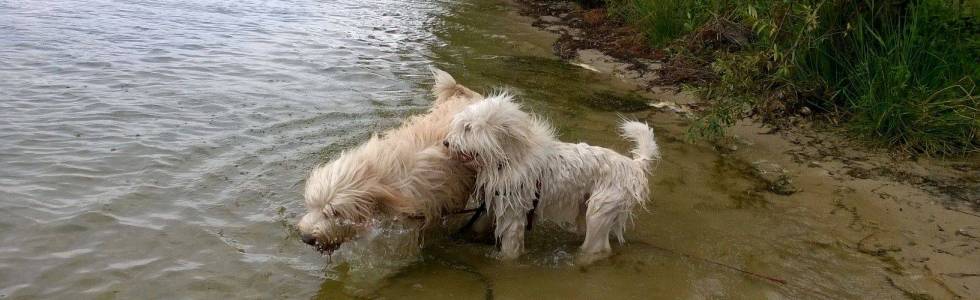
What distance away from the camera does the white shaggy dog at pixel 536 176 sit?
13.0 feet

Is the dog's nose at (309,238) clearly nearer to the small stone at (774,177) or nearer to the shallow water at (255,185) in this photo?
the shallow water at (255,185)

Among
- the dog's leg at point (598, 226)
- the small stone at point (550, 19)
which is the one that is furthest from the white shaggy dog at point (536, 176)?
the small stone at point (550, 19)

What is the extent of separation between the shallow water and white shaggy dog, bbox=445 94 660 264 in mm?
221

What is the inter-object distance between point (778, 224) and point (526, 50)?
21.6ft

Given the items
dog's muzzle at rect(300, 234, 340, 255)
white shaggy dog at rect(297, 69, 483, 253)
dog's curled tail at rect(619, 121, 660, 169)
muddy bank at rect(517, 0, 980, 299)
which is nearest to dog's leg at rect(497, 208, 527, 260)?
white shaggy dog at rect(297, 69, 483, 253)

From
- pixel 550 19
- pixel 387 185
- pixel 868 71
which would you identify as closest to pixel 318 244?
pixel 387 185

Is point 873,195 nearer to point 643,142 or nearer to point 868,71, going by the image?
point 868,71

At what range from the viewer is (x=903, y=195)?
5.20 m

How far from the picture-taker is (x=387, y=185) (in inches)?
151

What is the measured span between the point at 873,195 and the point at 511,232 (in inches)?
111

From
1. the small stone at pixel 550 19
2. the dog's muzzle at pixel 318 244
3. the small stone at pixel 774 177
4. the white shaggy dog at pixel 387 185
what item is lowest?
the small stone at pixel 550 19

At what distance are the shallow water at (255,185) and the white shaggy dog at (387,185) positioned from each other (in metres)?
0.39

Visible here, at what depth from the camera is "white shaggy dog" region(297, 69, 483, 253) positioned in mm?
3672

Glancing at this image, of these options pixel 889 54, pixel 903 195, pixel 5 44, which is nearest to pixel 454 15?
pixel 5 44
